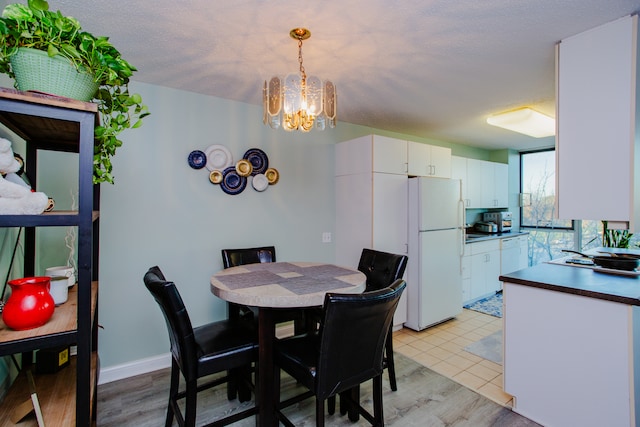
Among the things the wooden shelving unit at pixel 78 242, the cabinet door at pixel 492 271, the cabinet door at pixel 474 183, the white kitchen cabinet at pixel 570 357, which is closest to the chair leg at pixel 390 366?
the white kitchen cabinet at pixel 570 357

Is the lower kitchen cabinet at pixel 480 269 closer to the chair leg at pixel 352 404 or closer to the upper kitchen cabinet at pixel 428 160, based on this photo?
the upper kitchen cabinet at pixel 428 160

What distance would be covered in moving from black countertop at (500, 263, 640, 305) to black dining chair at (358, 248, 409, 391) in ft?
2.23

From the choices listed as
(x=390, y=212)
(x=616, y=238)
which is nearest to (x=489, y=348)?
(x=390, y=212)

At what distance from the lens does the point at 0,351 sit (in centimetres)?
87

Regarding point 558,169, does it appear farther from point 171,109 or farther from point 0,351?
point 171,109

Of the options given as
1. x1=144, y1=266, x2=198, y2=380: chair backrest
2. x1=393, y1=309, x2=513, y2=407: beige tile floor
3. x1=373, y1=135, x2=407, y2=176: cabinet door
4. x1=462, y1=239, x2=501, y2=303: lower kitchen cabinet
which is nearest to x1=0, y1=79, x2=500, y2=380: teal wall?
x1=373, y1=135, x2=407, y2=176: cabinet door

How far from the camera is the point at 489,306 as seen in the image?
4.36m

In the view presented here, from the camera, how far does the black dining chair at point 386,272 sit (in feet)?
7.67

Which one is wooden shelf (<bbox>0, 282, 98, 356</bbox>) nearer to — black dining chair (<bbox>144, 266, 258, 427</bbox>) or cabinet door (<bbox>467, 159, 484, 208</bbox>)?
black dining chair (<bbox>144, 266, 258, 427</bbox>)

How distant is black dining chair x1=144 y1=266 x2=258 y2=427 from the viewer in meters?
1.55

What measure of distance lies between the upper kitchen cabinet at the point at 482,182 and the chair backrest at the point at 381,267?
8.44 feet

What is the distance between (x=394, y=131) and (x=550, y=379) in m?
3.23

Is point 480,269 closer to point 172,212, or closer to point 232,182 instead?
point 232,182

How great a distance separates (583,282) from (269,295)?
1.84 metres
